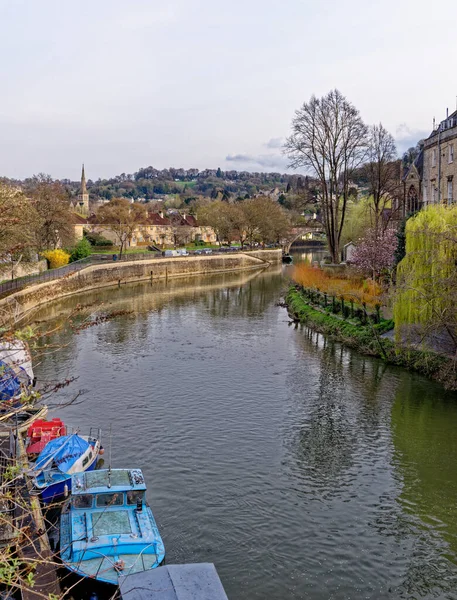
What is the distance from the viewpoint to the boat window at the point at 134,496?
16.3 metres

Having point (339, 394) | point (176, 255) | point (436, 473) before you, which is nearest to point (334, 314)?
point (339, 394)

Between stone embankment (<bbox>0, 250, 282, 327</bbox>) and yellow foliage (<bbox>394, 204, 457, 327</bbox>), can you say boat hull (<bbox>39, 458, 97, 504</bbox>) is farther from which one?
stone embankment (<bbox>0, 250, 282, 327</bbox>)

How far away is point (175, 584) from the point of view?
10.7 meters

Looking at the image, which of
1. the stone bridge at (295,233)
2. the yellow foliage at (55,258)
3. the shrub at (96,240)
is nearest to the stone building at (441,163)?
the yellow foliage at (55,258)

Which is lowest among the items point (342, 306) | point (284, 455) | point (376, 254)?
point (284, 455)

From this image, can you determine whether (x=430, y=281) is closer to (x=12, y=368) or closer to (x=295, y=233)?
(x=12, y=368)

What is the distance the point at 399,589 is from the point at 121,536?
21.6 ft

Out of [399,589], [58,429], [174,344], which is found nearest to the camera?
[399,589]

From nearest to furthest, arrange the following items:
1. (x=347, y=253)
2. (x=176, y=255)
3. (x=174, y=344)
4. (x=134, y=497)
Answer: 1. (x=134, y=497)
2. (x=174, y=344)
3. (x=347, y=253)
4. (x=176, y=255)

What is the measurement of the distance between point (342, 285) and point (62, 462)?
31489 mm

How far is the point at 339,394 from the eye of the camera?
92.3 ft

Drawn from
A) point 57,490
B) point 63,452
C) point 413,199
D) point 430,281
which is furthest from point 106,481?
point 413,199

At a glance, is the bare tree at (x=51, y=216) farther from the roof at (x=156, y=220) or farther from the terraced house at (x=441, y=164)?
the roof at (x=156, y=220)

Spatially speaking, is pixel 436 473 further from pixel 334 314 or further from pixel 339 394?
pixel 334 314
